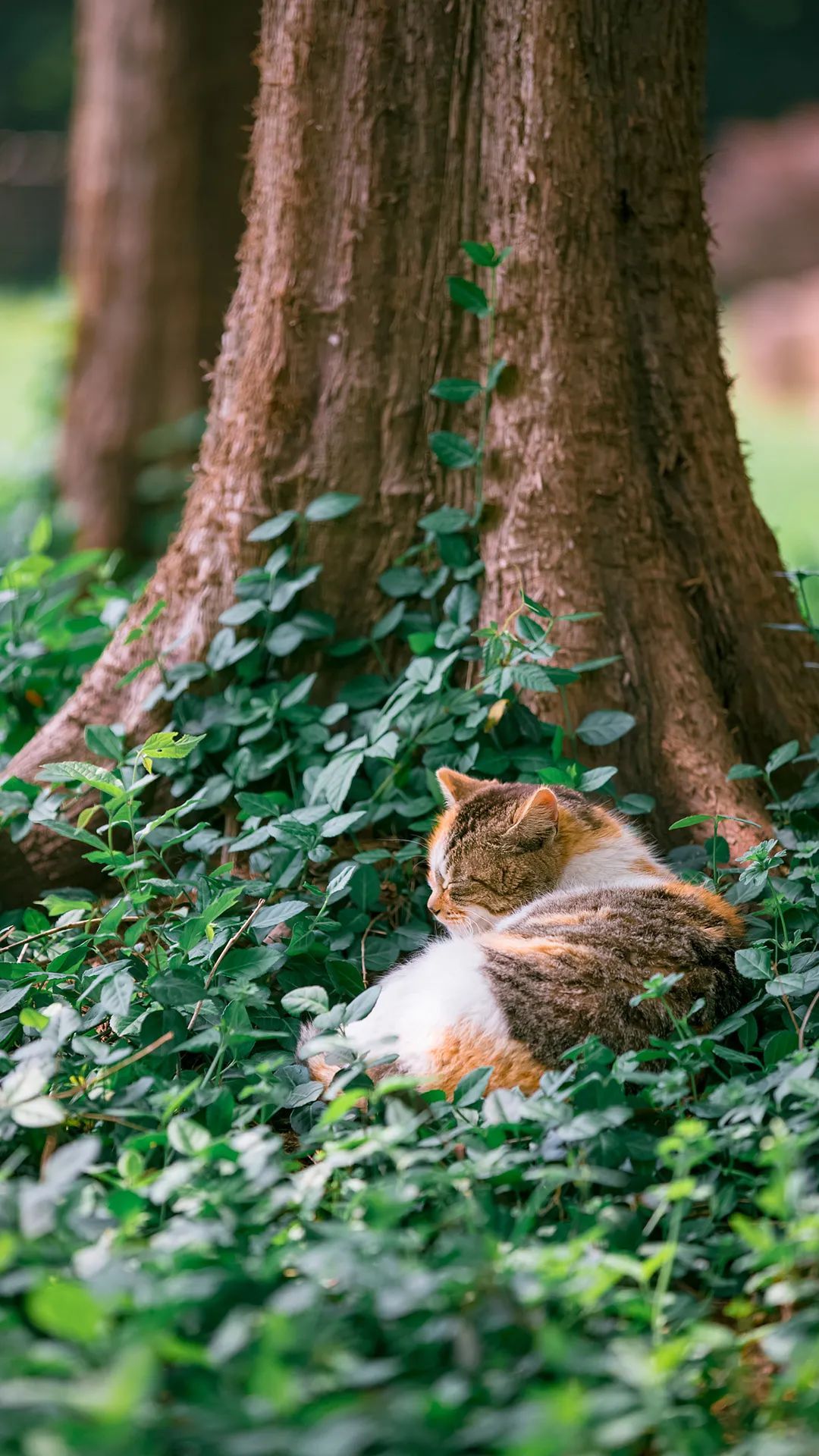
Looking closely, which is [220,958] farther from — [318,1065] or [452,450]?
[452,450]

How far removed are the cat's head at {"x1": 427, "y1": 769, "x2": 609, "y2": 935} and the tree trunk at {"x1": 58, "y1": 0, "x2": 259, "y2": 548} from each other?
15.6 ft

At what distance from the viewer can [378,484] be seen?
3.60 meters

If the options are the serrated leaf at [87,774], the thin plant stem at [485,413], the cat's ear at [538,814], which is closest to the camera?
the serrated leaf at [87,774]

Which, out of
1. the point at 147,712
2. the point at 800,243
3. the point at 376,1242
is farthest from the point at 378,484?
the point at 800,243

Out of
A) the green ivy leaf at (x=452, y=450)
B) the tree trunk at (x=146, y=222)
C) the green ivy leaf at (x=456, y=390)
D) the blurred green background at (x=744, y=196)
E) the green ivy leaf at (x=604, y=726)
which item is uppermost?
the blurred green background at (x=744, y=196)

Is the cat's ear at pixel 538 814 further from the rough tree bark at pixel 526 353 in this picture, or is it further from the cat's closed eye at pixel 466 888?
the rough tree bark at pixel 526 353

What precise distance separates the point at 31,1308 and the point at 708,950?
5.05 ft

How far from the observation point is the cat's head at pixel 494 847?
3.03 m

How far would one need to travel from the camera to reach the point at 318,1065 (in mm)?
2572

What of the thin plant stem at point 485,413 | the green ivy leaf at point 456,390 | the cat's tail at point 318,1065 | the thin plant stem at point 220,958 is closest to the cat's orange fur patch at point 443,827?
the thin plant stem at point 220,958

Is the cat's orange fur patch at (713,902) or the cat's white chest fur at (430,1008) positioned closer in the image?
the cat's white chest fur at (430,1008)

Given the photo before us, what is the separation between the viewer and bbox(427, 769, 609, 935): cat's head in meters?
3.03

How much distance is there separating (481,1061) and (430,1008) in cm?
16

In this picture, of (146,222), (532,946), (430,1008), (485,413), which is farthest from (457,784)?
(146,222)
